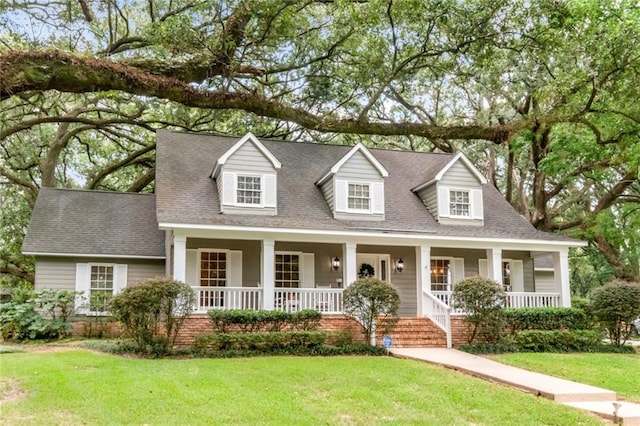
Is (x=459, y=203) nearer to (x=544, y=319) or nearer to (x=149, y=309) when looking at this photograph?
(x=544, y=319)

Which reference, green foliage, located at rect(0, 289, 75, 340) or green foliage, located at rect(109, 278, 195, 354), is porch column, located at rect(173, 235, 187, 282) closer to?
green foliage, located at rect(109, 278, 195, 354)

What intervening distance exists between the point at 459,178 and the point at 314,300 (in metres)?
6.83

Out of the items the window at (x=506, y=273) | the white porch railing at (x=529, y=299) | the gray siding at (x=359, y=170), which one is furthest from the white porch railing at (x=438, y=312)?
the window at (x=506, y=273)

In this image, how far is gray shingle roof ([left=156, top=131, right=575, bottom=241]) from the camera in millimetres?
16266

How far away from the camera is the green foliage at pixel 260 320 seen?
1370 centimetres

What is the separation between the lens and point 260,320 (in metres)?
13.9

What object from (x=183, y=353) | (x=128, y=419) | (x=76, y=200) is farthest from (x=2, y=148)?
(x=128, y=419)

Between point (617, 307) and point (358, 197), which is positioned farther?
point (358, 197)

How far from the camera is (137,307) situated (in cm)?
1216

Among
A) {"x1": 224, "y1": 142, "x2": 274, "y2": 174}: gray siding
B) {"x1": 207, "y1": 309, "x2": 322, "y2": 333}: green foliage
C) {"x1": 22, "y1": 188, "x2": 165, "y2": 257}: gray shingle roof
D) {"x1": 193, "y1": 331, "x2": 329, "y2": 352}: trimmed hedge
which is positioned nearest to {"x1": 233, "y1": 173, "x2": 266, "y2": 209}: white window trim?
{"x1": 224, "y1": 142, "x2": 274, "y2": 174}: gray siding

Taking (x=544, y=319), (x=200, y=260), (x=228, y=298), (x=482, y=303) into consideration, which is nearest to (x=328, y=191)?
(x=200, y=260)

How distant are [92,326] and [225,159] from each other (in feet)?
21.0

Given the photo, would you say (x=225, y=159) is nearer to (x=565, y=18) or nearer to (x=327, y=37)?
(x=327, y=37)

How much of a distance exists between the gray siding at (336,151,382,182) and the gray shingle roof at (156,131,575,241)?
3.89 ft
